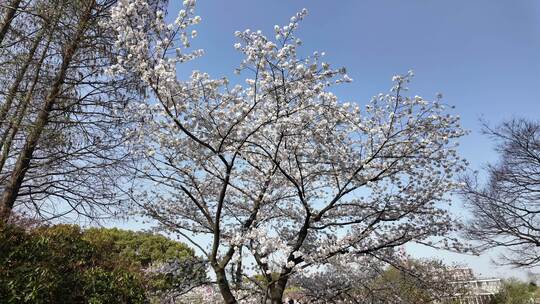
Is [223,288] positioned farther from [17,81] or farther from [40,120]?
[17,81]

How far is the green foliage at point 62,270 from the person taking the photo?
10.8ft

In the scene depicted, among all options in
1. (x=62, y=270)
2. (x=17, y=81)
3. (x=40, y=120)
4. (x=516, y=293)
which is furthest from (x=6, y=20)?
(x=516, y=293)

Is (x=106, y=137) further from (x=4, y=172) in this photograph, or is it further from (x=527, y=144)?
(x=527, y=144)

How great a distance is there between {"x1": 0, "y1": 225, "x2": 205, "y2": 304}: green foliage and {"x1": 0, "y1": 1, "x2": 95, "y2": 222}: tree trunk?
195 cm

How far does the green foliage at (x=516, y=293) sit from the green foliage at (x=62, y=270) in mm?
14766

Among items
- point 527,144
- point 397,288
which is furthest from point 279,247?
point 527,144

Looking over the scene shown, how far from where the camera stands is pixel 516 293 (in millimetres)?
14719

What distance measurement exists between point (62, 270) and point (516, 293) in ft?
54.5

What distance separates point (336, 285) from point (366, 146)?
2.52m

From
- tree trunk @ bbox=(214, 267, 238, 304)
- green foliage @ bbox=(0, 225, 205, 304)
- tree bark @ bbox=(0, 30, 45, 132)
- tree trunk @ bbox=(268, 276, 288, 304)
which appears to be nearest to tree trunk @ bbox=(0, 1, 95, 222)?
tree bark @ bbox=(0, 30, 45, 132)

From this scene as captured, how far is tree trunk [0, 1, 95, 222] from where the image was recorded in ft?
20.6

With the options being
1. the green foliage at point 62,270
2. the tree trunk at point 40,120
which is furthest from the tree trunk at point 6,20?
the green foliage at point 62,270

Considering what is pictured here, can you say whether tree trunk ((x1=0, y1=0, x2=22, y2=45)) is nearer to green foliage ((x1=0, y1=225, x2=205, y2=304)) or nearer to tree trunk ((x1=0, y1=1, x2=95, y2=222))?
tree trunk ((x1=0, y1=1, x2=95, y2=222))

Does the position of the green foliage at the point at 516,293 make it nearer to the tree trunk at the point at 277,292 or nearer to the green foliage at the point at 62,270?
the tree trunk at the point at 277,292
